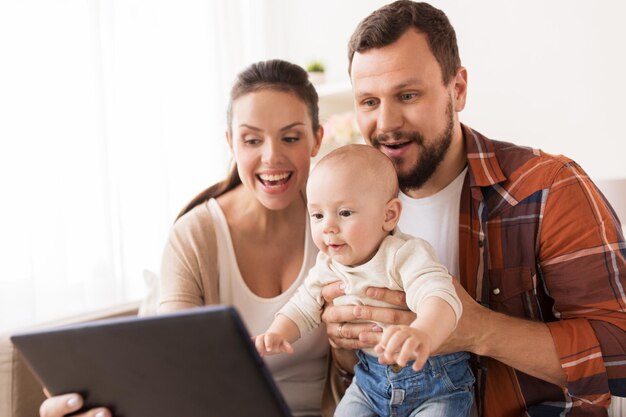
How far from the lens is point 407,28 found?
175 cm

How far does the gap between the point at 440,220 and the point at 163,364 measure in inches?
40.3

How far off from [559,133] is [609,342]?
158 centimetres

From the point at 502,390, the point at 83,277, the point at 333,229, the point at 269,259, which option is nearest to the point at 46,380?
the point at 333,229

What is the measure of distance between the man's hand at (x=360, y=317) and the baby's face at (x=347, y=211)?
0.10 m

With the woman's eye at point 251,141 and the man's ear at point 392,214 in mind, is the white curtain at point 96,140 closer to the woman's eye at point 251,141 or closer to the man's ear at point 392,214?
the woman's eye at point 251,141

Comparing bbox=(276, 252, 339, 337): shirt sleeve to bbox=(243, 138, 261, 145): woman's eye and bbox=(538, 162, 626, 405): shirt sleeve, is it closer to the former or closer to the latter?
bbox=(243, 138, 261, 145): woman's eye

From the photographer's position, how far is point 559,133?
2895 millimetres

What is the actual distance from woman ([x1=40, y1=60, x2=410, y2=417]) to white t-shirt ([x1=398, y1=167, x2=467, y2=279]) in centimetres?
31

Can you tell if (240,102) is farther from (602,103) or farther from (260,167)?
(602,103)

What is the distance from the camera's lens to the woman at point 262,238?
179 cm

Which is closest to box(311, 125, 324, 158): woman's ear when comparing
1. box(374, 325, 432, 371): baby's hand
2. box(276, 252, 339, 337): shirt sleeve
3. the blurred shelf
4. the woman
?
the woman

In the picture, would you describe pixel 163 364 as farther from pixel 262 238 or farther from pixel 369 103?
pixel 369 103

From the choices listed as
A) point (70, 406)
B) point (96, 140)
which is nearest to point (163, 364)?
point (70, 406)

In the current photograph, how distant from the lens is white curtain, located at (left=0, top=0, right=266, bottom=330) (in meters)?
2.70
